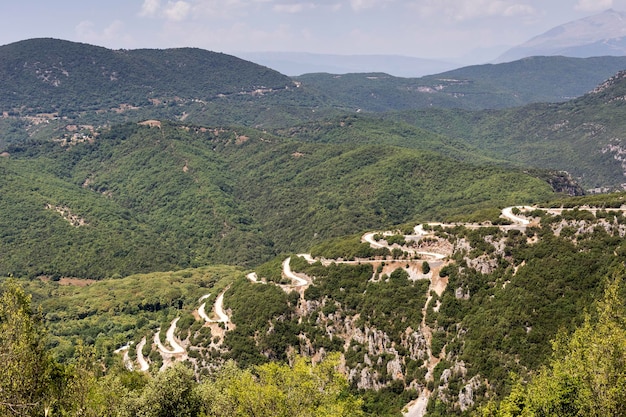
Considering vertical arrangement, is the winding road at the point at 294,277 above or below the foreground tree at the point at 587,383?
below

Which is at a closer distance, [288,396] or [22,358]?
[22,358]

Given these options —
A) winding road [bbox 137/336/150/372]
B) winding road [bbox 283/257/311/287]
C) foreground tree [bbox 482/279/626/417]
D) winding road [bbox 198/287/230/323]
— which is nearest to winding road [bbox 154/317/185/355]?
winding road [bbox 137/336/150/372]

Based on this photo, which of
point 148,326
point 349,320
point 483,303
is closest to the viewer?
point 483,303

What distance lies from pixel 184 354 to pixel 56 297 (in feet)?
281

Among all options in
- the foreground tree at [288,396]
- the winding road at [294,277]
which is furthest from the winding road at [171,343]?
the foreground tree at [288,396]

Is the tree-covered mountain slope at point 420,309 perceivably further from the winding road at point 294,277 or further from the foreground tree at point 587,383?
the foreground tree at point 587,383

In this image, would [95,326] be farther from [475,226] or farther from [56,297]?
[475,226]

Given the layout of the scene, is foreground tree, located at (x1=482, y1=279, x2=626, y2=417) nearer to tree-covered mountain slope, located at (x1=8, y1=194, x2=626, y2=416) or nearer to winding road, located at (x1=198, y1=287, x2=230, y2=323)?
tree-covered mountain slope, located at (x1=8, y1=194, x2=626, y2=416)

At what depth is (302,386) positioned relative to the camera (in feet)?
161

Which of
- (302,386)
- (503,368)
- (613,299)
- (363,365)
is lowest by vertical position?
(363,365)

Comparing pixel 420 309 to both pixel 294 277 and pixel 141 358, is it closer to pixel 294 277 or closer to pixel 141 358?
pixel 294 277

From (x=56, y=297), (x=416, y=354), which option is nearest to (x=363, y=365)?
(x=416, y=354)

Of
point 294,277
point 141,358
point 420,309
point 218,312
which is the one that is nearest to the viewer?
point 420,309

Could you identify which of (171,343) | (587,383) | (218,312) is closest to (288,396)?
(587,383)
